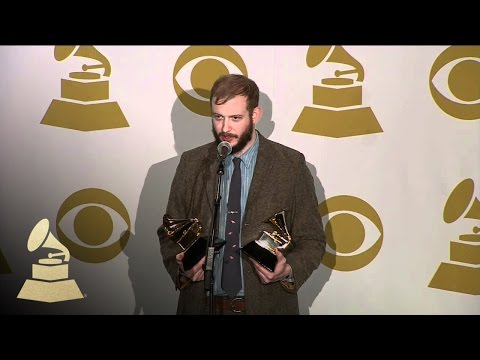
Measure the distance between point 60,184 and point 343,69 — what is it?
203 centimetres

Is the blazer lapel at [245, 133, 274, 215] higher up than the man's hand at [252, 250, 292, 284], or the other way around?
the blazer lapel at [245, 133, 274, 215]

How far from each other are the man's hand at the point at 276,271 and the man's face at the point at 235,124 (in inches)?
27.8

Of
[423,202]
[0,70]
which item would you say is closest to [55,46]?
[0,70]

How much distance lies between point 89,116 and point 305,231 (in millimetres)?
1657

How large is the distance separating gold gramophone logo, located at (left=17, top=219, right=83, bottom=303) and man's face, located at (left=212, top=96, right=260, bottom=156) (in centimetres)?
139

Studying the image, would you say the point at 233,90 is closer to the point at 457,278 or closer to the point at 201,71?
the point at 201,71

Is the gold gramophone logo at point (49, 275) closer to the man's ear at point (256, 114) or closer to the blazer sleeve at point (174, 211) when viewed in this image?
the blazer sleeve at point (174, 211)

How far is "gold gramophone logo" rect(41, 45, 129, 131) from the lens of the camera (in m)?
4.63

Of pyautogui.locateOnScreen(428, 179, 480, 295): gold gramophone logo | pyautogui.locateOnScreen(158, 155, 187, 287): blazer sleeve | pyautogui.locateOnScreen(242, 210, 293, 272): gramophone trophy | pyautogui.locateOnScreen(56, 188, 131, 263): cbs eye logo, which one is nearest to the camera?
pyautogui.locateOnScreen(242, 210, 293, 272): gramophone trophy

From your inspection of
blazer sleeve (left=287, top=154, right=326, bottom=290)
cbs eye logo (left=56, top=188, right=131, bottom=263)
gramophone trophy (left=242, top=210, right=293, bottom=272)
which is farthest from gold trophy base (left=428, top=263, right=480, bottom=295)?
cbs eye logo (left=56, top=188, right=131, bottom=263)

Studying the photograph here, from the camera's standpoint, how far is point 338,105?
455 cm

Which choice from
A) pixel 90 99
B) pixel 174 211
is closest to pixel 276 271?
pixel 174 211

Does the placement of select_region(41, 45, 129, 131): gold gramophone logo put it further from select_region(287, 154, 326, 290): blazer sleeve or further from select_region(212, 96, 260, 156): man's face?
select_region(287, 154, 326, 290): blazer sleeve

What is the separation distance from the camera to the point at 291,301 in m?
4.09
